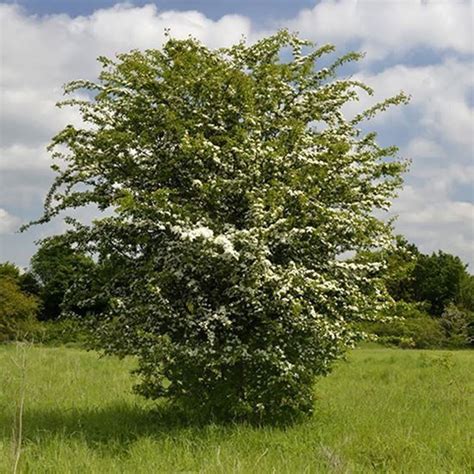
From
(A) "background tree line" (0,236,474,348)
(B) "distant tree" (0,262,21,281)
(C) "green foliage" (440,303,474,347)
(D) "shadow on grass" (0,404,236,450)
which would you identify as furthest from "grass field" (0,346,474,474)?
(B) "distant tree" (0,262,21,281)

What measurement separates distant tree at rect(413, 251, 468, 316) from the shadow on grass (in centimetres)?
6781

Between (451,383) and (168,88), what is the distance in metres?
13.5

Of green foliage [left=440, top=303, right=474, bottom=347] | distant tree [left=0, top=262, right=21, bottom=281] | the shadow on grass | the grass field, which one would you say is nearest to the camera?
the grass field

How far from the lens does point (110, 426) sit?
46.1 feet

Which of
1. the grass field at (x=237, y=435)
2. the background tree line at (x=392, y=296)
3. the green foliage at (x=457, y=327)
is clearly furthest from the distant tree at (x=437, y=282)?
the grass field at (x=237, y=435)

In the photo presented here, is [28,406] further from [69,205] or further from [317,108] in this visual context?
[317,108]

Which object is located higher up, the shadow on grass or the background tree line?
the background tree line

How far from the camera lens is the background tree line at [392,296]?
1450 centimetres

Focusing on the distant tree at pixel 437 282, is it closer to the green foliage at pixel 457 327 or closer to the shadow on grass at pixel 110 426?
the green foliage at pixel 457 327

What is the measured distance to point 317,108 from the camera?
1473 centimetres

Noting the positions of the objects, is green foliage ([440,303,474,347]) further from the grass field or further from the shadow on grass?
the shadow on grass

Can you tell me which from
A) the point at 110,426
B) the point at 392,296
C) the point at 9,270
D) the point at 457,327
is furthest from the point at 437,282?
the point at 110,426

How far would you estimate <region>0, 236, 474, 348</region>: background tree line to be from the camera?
14.5 meters

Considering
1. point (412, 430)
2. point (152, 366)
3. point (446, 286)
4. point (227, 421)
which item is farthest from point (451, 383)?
point (446, 286)
